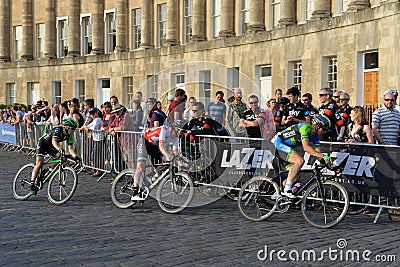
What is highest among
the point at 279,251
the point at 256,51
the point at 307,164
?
the point at 256,51

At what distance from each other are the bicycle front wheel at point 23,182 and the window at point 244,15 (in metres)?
19.8

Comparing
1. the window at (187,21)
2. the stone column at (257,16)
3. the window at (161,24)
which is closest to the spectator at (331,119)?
the stone column at (257,16)

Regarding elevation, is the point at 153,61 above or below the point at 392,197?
above

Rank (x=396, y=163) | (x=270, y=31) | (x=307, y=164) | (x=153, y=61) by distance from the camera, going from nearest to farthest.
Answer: (x=396, y=163) → (x=307, y=164) → (x=270, y=31) → (x=153, y=61)

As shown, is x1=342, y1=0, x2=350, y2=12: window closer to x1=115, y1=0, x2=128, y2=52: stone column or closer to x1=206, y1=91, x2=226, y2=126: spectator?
x1=206, y1=91, x2=226, y2=126: spectator

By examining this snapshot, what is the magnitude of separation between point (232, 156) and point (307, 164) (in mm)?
1751

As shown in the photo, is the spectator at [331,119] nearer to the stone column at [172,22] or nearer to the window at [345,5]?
the window at [345,5]

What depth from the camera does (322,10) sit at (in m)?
25.8

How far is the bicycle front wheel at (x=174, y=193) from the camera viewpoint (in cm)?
1241

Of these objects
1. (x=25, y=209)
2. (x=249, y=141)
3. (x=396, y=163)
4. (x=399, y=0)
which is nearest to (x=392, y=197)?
(x=396, y=163)

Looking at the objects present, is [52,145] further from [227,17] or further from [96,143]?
[227,17]

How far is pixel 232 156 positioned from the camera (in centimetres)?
1358

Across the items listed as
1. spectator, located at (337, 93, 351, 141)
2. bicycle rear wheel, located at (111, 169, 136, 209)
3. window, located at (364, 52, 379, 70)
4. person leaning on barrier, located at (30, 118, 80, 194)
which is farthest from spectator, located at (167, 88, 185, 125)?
window, located at (364, 52, 379, 70)

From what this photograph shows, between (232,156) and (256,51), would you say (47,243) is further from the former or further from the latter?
(256,51)
